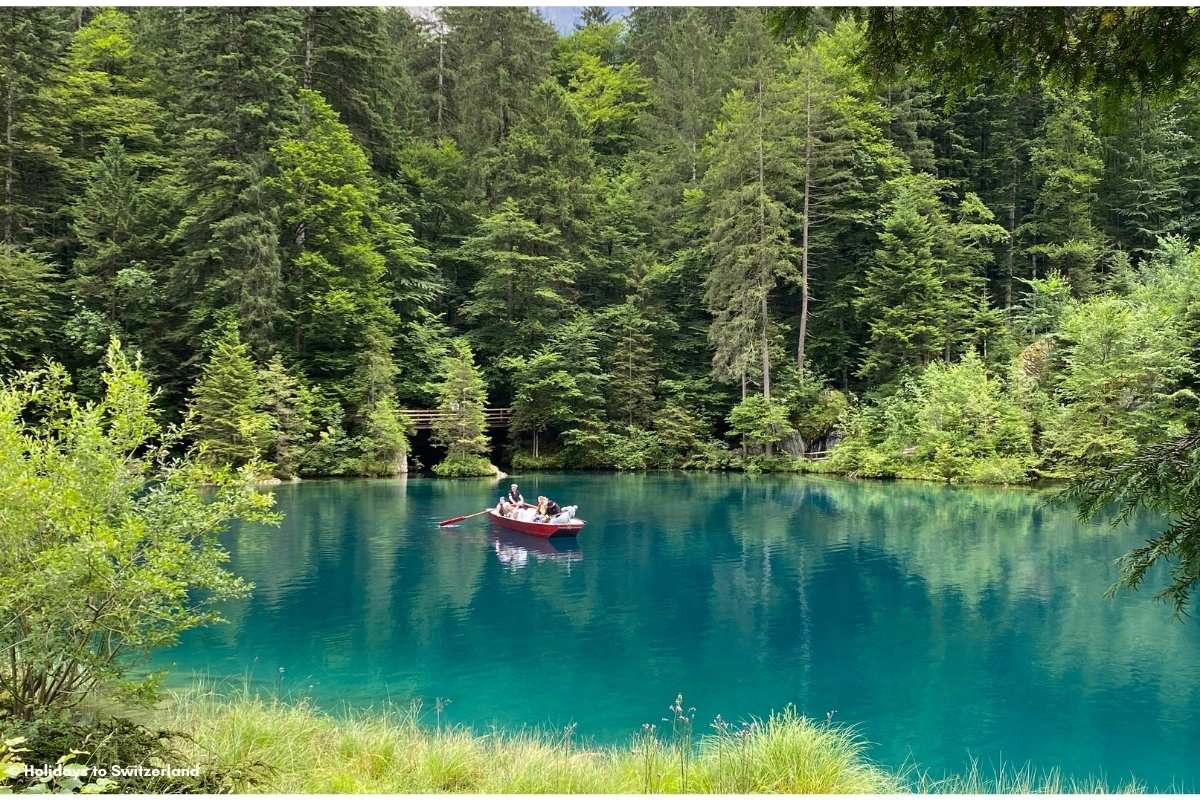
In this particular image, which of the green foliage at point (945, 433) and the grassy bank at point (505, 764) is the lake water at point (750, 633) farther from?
the green foliage at point (945, 433)

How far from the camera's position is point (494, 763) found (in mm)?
6062

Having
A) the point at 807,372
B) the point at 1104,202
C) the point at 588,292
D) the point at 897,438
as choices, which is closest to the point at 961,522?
the point at 897,438

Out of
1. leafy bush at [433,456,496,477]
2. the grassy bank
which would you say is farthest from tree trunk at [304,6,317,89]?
the grassy bank

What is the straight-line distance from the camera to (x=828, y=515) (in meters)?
23.4

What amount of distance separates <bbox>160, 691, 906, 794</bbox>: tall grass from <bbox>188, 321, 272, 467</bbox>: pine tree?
81.6ft

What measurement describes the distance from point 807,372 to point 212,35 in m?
30.1

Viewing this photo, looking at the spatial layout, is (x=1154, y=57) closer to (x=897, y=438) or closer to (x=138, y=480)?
(x=138, y=480)

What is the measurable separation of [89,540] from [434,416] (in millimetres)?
32084

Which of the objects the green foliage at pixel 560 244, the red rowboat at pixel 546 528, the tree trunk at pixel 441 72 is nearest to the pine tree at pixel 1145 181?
the green foliage at pixel 560 244

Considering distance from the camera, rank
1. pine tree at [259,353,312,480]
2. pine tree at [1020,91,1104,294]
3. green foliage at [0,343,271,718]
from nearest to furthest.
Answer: green foliage at [0,343,271,718], pine tree at [259,353,312,480], pine tree at [1020,91,1104,294]

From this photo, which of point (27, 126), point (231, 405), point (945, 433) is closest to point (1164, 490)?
point (945, 433)

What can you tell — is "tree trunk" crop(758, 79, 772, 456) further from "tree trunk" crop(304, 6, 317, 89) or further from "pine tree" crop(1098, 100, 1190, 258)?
"tree trunk" crop(304, 6, 317, 89)

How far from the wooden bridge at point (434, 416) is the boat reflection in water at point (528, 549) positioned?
634 inches

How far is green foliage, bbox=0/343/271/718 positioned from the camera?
5340mm
